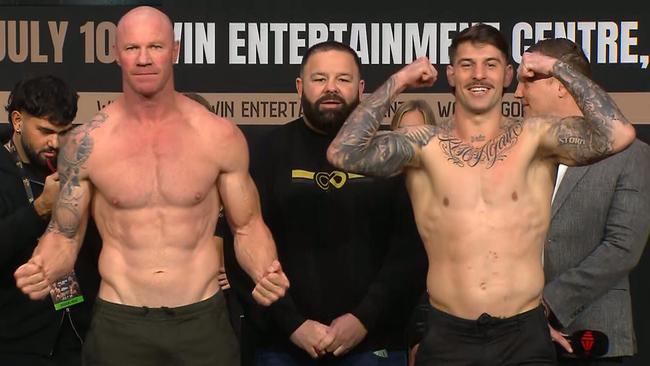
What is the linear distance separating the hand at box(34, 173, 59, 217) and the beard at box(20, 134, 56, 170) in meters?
0.29

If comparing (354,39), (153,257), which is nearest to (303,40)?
(354,39)

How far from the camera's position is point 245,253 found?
439 cm

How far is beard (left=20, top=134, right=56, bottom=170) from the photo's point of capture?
5.02m

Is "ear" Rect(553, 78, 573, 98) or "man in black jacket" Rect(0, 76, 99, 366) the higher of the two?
"ear" Rect(553, 78, 573, 98)

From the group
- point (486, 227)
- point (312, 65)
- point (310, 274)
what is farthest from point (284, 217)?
point (486, 227)

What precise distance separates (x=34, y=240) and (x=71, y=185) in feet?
2.64

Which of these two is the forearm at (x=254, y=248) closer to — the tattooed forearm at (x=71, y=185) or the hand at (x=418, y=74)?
the tattooed forearm at (x=71, y=185)

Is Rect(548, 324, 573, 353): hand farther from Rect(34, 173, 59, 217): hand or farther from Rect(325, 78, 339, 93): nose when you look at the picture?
Rect(34, 173, 59, 217): hand

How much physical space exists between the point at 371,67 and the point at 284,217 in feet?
3.93

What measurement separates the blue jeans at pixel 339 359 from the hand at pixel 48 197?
89 cm

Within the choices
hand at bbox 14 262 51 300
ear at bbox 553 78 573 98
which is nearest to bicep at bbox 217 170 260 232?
hand at bbox 14 262 51 300

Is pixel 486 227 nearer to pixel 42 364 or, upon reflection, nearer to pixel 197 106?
pixel 197 106

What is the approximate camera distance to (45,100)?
504 cm

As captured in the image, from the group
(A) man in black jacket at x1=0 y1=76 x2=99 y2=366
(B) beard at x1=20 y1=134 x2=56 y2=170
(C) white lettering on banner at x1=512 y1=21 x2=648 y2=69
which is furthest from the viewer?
(C) white lettering on banner at x1=512 y1=21 x2=648 y2=69
